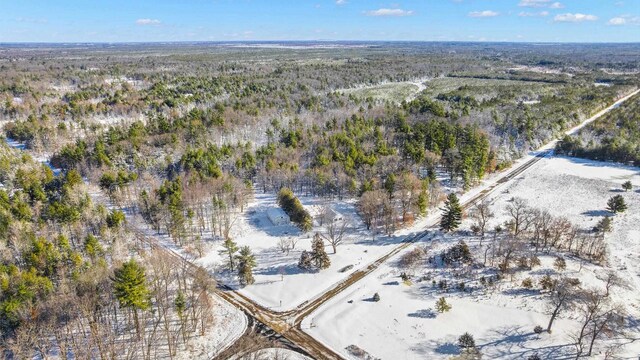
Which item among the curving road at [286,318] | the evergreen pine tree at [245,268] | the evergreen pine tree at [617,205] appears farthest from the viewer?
the evergreen pine tree at [617,205]

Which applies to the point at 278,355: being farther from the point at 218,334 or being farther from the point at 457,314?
the point at 457,314

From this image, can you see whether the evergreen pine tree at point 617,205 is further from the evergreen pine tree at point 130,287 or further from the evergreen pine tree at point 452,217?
the evergreen pine tree at point 130,287

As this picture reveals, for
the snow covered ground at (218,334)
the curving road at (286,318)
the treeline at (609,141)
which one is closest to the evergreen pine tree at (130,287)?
the snow covered ground at (218,334)

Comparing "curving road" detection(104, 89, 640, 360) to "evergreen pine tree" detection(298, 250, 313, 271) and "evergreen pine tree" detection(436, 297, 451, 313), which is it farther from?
"evergreen pine tree" detection(436, 297, 451, 313)

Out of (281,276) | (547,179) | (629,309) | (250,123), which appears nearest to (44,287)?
(281,276)

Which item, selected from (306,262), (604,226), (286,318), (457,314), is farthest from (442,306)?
(604,226)

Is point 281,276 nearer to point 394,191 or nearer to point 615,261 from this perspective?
point 394,191
